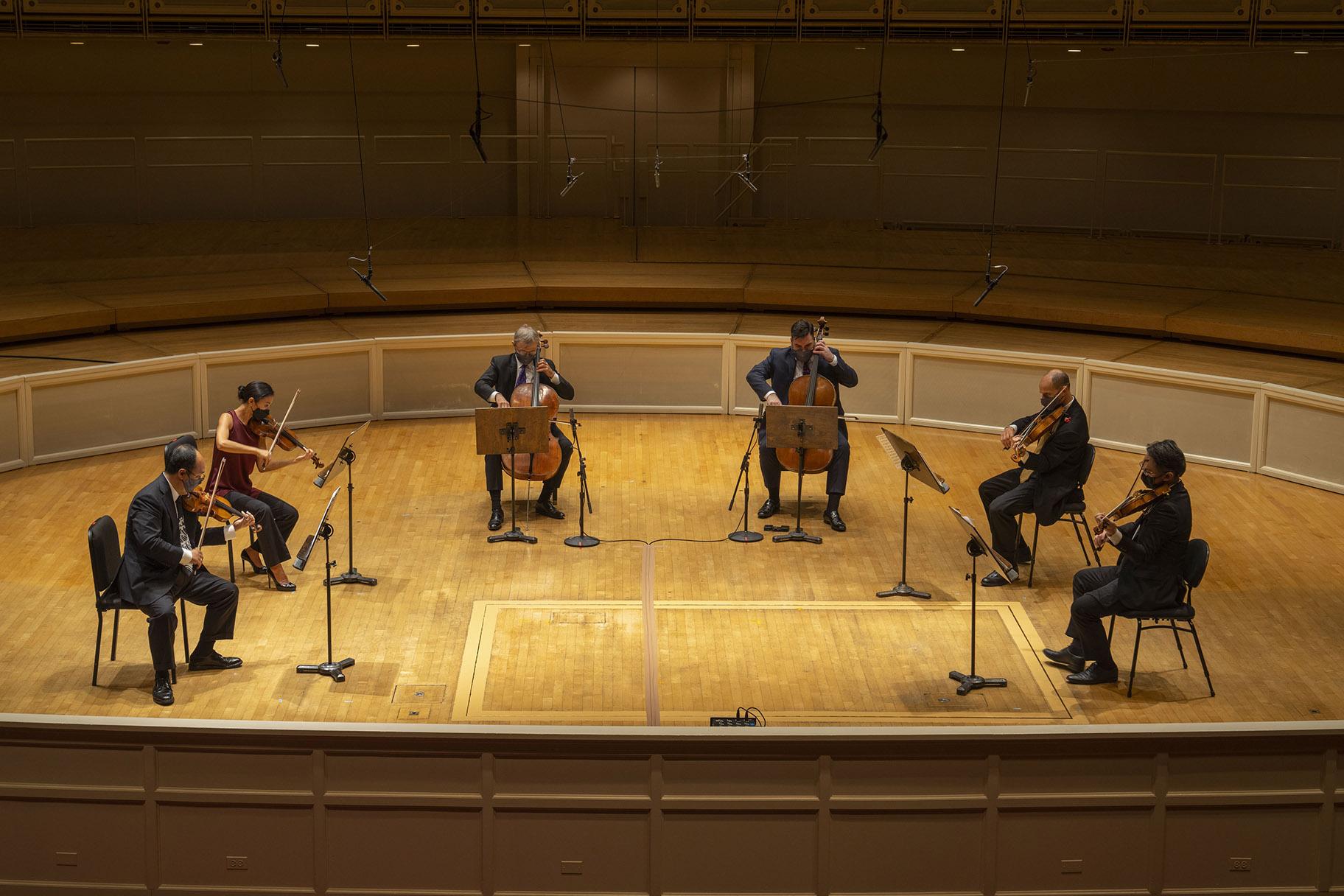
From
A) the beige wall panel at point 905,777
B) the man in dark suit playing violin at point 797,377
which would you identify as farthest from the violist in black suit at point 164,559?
the man in dark suit playing violin at point 797,377

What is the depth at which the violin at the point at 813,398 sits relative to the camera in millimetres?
8367

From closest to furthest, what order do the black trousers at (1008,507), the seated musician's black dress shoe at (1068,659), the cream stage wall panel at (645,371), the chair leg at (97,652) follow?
the chair leg at (97,652) → the seated musician's black dress shoe at (1068,659) → the black trousers at (1008,507) → the cream stage wall panel at (645,371)

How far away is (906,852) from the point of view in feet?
16.5

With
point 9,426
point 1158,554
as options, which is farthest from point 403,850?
point 9,426

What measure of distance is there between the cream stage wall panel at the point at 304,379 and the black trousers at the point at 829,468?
11.2ft

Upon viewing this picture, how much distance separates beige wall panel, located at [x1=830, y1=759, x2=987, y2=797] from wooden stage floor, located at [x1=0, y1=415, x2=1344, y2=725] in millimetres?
1067

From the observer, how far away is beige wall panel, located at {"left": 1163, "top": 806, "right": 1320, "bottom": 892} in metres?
5.06

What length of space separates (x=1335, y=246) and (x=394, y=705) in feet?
34.5

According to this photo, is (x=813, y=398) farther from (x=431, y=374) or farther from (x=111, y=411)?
(x=111, y=411)

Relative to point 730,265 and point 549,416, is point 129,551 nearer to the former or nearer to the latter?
point 549,416

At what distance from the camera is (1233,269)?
1209cm

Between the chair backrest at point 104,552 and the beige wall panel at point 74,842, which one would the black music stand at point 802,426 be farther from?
the beige wall panel at point 74,842

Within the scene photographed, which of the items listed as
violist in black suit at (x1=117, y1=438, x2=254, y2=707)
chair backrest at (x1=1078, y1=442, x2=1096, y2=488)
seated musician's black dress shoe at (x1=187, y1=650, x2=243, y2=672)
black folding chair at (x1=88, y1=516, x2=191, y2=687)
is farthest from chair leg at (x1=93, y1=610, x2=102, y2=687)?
chair backrest at (x1=1078, y1=442, x2=1096, y2=488)

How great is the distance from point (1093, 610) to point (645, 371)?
203 inches
